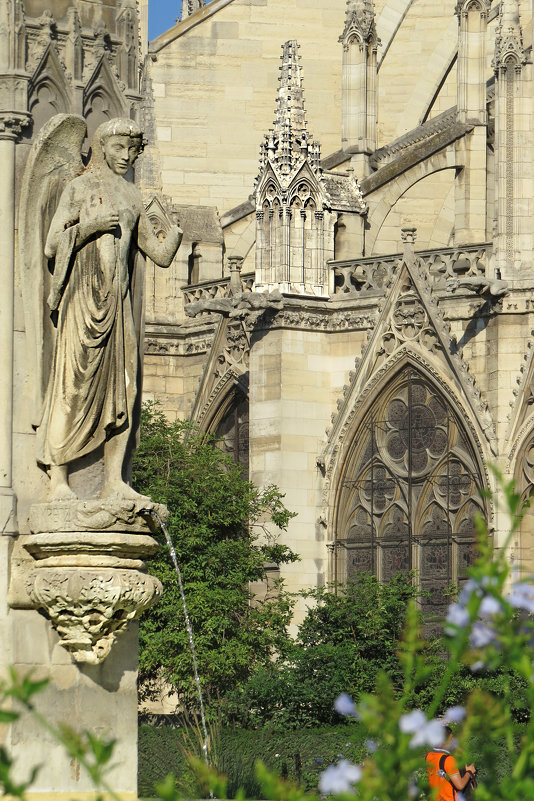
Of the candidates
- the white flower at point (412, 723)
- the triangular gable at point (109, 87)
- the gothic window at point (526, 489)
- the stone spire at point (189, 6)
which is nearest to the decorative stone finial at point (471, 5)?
the gothic window at point (526, 489)

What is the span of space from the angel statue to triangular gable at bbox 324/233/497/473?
19.6 m

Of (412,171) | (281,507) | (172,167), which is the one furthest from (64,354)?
(172,167)

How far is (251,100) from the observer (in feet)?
124

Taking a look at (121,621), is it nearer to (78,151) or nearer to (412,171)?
(78,151)

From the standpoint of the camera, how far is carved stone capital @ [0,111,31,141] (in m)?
9.70

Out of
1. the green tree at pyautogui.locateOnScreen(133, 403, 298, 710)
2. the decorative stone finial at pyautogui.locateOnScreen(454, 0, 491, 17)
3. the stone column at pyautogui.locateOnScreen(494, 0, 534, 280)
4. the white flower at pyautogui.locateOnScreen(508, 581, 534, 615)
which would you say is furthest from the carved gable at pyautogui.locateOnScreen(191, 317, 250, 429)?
the white flower at pyautogui.locateOnScreen(508, 581, 534, 615)

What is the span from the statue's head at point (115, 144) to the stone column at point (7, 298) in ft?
1.18

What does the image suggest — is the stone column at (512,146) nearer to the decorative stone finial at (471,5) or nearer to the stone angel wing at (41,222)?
the decorative stone finial at (471,5)

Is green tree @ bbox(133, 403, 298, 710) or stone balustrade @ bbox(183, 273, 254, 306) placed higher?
stone balustrade @ bbox(183, 273, 254, 306)

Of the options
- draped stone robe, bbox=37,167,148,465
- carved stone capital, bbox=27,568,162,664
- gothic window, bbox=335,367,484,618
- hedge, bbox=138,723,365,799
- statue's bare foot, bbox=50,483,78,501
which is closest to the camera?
carved stone capital, bbox=27,568,162,664

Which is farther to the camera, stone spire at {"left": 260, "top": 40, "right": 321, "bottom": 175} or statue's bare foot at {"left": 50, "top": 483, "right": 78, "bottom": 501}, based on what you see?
stone spire at {"left": 260, "top": 40, "right": 321, "bottom": 175}

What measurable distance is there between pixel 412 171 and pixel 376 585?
8.96 meters

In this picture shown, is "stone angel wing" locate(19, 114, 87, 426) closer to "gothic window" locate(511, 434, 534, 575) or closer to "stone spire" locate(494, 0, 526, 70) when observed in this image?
"gothic window" locate(511, 434, 534, 575)

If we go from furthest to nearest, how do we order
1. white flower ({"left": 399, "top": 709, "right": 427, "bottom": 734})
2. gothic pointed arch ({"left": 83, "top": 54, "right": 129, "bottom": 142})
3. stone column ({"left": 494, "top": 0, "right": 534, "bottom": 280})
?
stone column ({"left": 494, "top": 0, "right": 534, "bottom": 280})
gothic pointed arch ({"left": 83, "top": 54, "right": 129, "bottom": 142})
white flower ({"left": 399, "top": 709, "right": 427, "bottom": 734})
